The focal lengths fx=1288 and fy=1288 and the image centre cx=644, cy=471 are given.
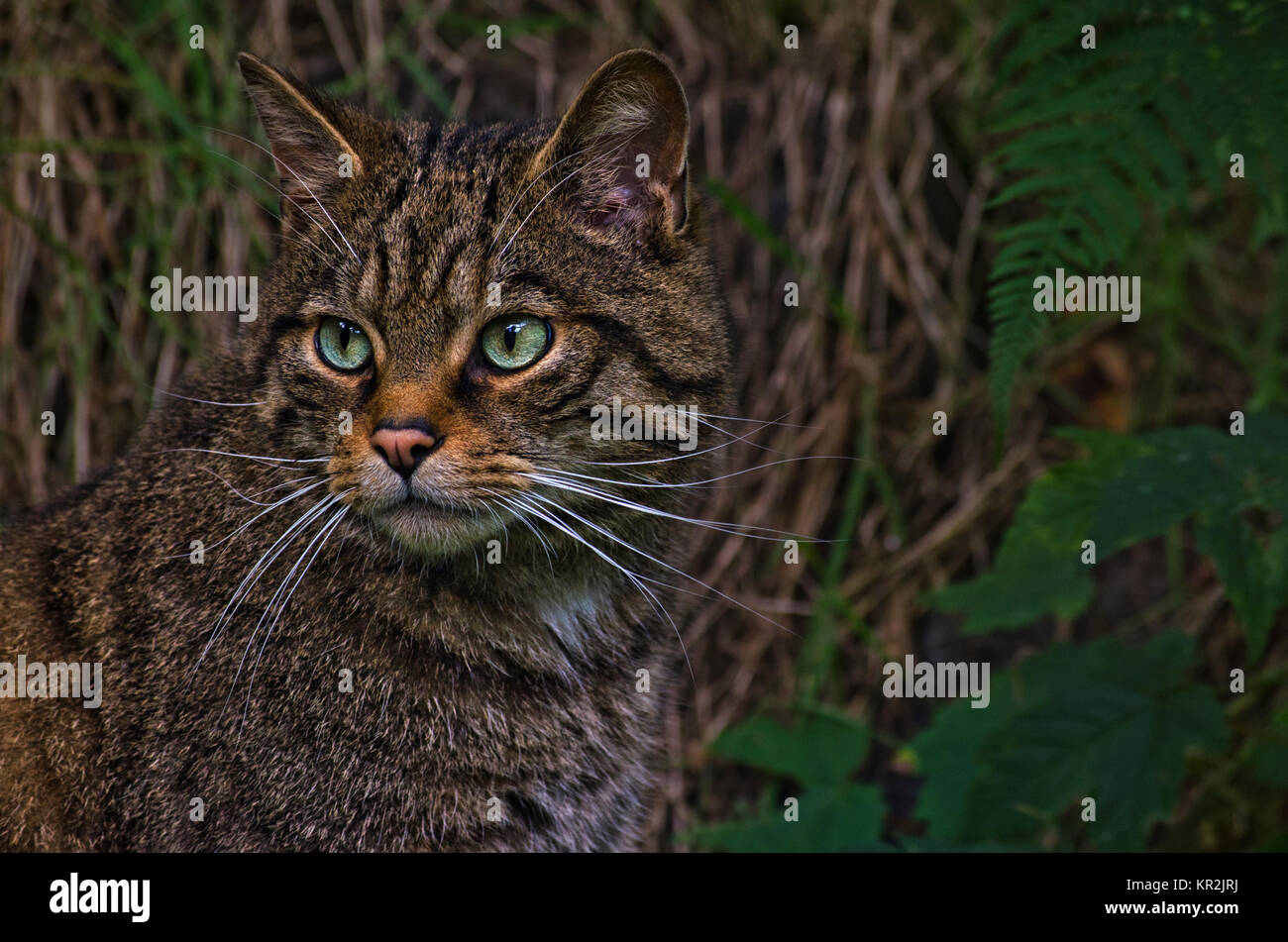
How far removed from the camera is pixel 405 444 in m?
2.46

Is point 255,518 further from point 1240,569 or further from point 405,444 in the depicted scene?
point 1240,569

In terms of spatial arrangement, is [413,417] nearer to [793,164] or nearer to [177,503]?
[177,503]

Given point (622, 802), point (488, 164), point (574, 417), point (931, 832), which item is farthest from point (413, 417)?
point (931, 832)

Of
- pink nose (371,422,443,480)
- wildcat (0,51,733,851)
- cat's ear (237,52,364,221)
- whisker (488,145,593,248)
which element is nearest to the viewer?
pink nose (371,422,443,480)

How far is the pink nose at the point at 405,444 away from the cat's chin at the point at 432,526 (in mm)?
95

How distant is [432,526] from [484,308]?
46 cm

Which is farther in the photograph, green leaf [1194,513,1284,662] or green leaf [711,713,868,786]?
green leaf [711,713,868,786]

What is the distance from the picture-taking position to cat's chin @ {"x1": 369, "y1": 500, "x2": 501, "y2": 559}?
2557 millimetres

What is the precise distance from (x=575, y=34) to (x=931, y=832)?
315cm

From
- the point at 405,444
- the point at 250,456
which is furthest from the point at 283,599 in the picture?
the point at 405,444

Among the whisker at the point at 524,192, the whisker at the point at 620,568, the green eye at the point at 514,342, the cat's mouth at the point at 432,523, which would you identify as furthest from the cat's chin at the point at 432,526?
the whisker at the point at 524,192

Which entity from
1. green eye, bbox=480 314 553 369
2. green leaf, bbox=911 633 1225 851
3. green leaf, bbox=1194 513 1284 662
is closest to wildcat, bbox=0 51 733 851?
green eye, bbox=480 314 553 369

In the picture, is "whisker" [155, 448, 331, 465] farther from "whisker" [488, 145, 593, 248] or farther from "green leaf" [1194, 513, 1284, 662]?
"green leaf" [1194, 513, 1284, 662]

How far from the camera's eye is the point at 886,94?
4.71m
